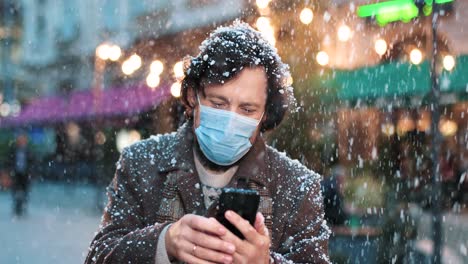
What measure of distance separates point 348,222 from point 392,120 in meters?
6.27

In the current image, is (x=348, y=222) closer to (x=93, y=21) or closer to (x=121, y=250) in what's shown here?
(x=121, y=250)

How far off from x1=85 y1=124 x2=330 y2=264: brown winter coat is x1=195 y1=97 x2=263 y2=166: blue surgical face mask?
5 centimetres

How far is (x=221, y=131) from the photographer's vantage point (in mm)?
2213

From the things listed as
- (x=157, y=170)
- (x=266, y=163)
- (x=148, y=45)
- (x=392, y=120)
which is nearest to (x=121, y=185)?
(x=157, y=170)

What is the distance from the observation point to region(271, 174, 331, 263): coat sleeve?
2.08 metres

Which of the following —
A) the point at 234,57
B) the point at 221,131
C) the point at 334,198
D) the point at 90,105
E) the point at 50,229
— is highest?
the point at 234,57

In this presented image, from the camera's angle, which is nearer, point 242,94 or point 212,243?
point 212,243

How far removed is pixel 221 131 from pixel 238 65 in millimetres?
222

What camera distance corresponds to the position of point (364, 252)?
9273 mm

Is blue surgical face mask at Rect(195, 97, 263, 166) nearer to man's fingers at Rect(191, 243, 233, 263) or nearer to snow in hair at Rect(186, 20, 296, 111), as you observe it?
snow in hair at Rect(186, 20, 296, 111)

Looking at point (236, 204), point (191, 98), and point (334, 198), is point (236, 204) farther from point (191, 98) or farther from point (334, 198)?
point (334, 198)

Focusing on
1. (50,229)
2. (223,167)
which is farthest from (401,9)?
(50,229)

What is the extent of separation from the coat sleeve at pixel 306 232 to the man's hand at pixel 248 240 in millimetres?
363

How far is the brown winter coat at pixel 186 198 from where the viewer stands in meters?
2.08
